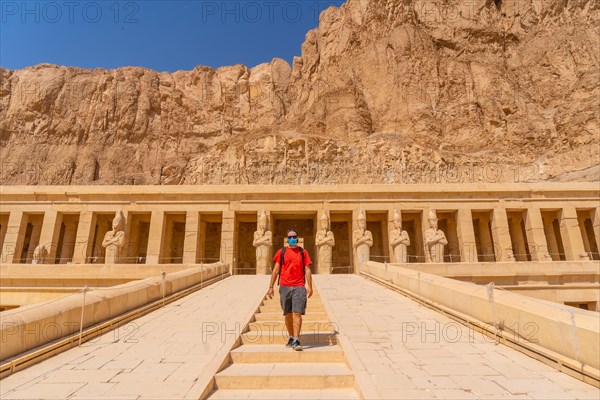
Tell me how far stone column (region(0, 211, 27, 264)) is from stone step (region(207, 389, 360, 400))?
18.8m

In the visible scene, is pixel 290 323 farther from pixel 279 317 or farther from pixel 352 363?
pixel 279 317

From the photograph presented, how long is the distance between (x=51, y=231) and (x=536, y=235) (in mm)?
24337

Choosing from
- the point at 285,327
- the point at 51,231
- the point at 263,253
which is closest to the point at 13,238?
the point at 51,231

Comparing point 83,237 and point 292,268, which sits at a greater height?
point 83,237

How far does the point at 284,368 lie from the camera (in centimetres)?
445

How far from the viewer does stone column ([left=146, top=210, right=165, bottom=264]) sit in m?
18.0

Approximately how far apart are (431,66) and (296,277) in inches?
2012

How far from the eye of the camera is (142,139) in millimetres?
56469

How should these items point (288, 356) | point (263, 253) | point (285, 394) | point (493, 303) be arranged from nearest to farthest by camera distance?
point (285, 394) → point (288, 356) → point (493, 303) → point (263, 253)

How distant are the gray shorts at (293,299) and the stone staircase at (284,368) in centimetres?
52

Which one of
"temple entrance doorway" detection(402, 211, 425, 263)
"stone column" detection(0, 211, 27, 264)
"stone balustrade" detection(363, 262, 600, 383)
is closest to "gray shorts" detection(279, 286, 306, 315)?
"stone balustrade" detection(363, 262, 600, 383)

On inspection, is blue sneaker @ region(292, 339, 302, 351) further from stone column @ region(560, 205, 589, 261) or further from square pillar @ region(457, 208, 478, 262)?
stone column @ region(560, 205, 589, 261)

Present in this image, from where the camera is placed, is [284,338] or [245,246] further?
[245,246]

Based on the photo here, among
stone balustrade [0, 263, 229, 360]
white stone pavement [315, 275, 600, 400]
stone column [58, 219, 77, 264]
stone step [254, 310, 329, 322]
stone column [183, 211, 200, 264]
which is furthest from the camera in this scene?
stone column [58, 219, 77, 264]
